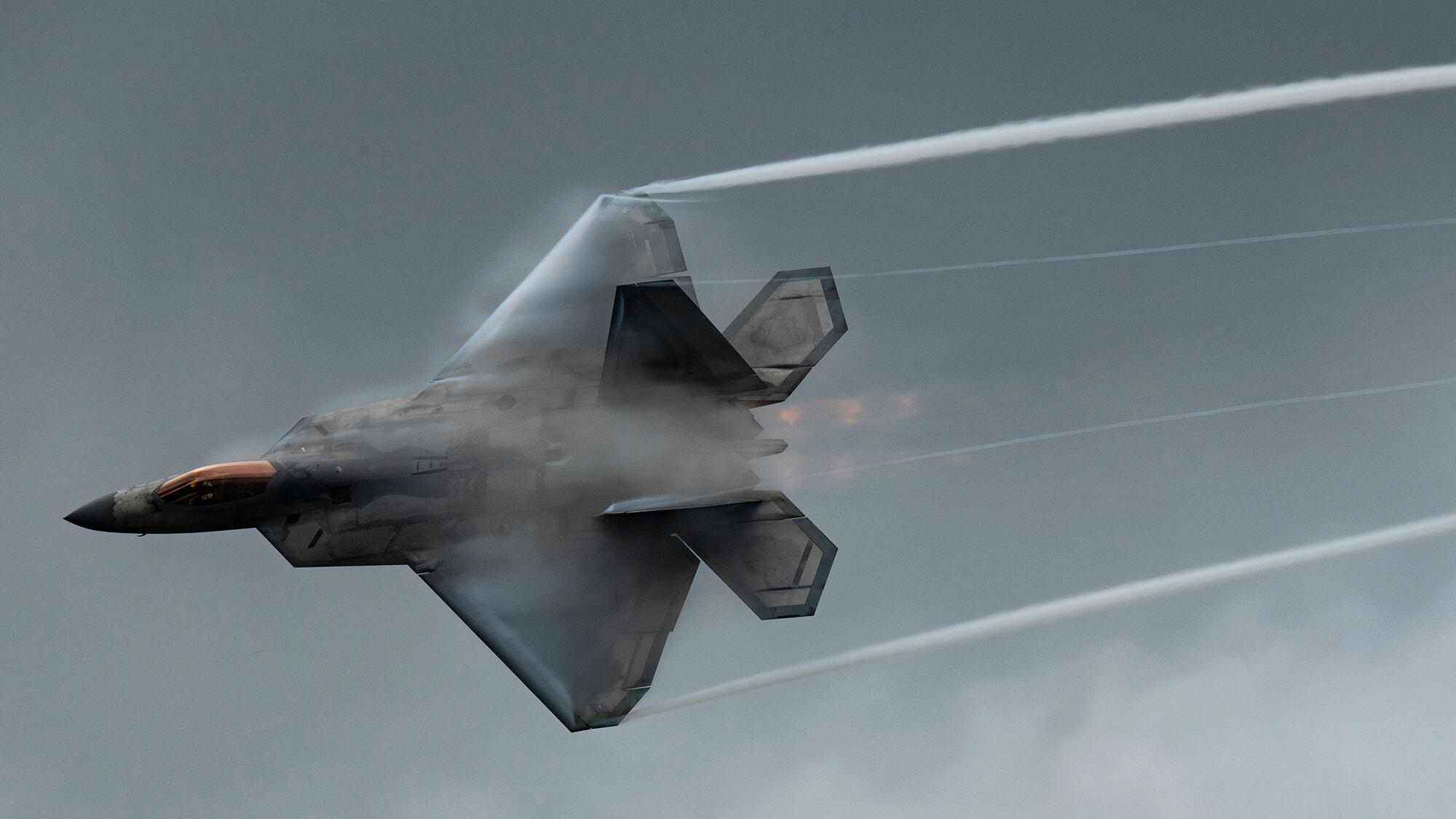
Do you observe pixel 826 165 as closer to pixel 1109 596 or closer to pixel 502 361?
pixel 502 361

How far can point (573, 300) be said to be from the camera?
75.0 ft

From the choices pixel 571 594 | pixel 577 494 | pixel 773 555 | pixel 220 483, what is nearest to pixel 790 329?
pixel 773 555

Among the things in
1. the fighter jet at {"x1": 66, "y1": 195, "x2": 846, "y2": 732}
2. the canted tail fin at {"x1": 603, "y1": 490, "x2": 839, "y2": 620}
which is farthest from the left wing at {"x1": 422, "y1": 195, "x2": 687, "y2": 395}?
the canted tail fin at {"x1": 603, "y1": 490, "x2": 839, "y2": 620}

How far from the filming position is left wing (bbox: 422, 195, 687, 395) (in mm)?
21938

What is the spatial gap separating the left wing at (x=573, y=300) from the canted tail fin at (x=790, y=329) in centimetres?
201

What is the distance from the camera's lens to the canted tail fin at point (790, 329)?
843 inches

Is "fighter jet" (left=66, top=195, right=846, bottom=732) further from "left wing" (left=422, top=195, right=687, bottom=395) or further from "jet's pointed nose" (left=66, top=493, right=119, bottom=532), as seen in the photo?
"left wing" (left=422, top=195, right=687, bottom=395)

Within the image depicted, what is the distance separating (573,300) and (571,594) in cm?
543

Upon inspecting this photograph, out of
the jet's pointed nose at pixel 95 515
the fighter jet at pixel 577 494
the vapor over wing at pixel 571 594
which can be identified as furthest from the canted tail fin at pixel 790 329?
the jet's pointed nose at pixel 95 515

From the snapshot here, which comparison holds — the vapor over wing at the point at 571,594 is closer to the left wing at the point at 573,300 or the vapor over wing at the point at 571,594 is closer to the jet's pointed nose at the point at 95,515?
the left wing at the point at 573,300

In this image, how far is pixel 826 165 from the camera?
21109 mm

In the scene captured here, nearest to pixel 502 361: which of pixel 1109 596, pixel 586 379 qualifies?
pixel 586 379

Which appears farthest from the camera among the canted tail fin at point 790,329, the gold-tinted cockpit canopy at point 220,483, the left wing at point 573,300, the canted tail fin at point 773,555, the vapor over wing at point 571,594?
the left wing at point 573,300

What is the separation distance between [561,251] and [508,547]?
5864 mm
